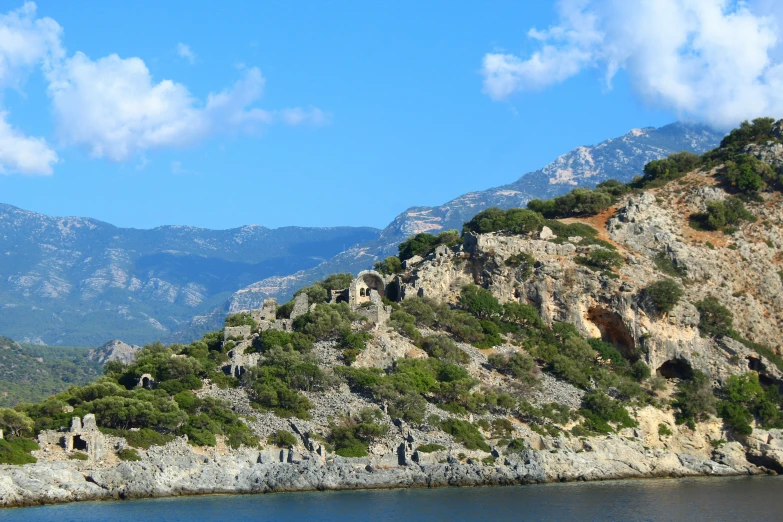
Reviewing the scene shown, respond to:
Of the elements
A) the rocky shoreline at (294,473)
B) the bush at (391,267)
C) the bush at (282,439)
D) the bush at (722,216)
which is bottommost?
the rocky shoreline at (294,473)

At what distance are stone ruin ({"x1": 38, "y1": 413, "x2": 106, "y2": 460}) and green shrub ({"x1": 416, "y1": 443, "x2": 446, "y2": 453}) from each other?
19.8 m

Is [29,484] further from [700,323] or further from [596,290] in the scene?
[700,323]

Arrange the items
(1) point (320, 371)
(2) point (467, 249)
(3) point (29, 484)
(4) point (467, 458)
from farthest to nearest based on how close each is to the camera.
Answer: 1. (2) point (467, 249)
2. (1) point (320, 371)
3. (4) point (467, 458)
4. (3) point (29, 484)

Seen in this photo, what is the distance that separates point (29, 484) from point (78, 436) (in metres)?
5.83

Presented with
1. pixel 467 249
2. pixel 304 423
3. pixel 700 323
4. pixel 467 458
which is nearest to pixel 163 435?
pixel 304 423

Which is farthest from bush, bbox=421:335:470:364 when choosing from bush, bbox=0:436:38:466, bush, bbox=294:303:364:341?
bush, bbox=0:436:38:466

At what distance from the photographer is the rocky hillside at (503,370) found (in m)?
65.9

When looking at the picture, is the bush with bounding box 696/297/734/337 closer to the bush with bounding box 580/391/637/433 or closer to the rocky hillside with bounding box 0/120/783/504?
the rocky hillside with bounding box 0/120/783/504

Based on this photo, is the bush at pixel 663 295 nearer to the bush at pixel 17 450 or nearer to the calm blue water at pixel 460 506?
the calm blue water at pixel 460 506

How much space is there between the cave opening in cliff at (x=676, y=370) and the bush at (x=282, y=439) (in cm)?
3379

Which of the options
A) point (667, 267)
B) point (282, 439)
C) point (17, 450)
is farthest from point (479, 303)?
point (17, 450)

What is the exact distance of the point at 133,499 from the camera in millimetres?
60000

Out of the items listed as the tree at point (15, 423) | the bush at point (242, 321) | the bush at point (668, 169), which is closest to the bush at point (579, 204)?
the bush at point (668, 169)

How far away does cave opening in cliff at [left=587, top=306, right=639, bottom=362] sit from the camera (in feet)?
285
